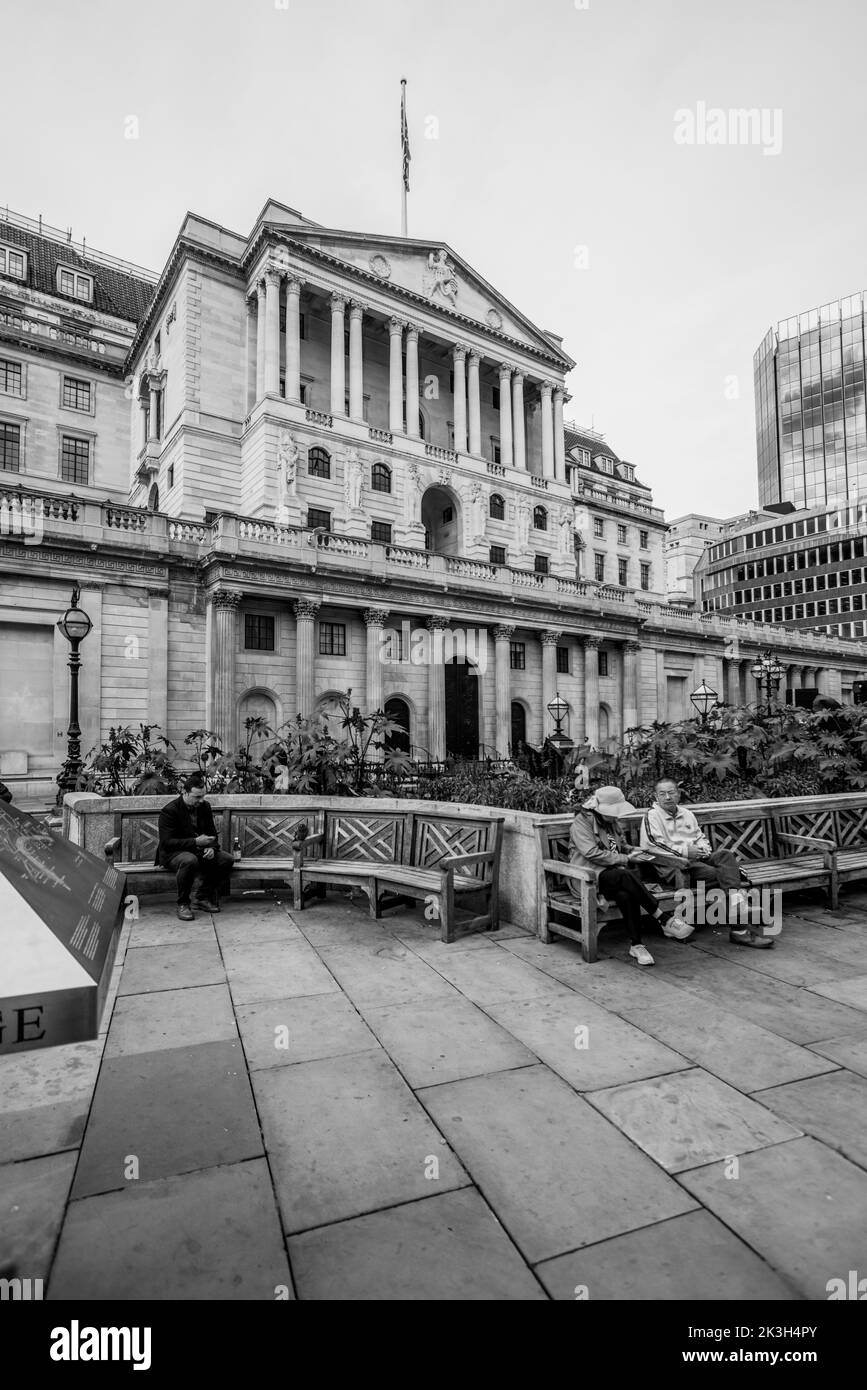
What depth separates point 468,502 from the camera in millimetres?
37188

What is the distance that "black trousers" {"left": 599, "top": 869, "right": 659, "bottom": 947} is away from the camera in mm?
5988

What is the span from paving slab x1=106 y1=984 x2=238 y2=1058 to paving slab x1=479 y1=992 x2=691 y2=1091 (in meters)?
1.98

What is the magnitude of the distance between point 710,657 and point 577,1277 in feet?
142

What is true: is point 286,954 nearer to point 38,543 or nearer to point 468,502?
point 38,543

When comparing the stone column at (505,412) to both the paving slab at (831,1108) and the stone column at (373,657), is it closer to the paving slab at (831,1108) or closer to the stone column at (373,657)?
the stone column at (373,657)

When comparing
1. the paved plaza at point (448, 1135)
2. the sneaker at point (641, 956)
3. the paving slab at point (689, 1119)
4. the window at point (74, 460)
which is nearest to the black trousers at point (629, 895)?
the sneaker at point (641, 956)

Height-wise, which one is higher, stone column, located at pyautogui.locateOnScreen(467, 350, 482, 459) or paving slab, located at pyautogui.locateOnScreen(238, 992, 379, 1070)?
stone column, located at pyautogui.locateOnScreen(467, 350, 482, 459)

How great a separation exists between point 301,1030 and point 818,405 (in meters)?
139

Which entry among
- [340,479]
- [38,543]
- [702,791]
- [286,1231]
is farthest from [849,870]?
[340,479]

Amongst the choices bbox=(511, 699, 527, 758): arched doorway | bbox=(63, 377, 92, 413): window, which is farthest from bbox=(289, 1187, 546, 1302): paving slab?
bbox=(63, 377, 92, 413): window

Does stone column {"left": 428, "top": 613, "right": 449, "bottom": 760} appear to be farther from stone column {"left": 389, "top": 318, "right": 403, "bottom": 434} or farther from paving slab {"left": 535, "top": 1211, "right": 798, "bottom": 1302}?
paving slab {"left": 535, "top": 1211, "right": 798, "bottom": 1302}

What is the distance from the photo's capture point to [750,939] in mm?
6277

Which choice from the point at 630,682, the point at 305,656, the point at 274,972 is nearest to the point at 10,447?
the point at 305,656

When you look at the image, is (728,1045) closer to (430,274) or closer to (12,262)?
(430,274)
